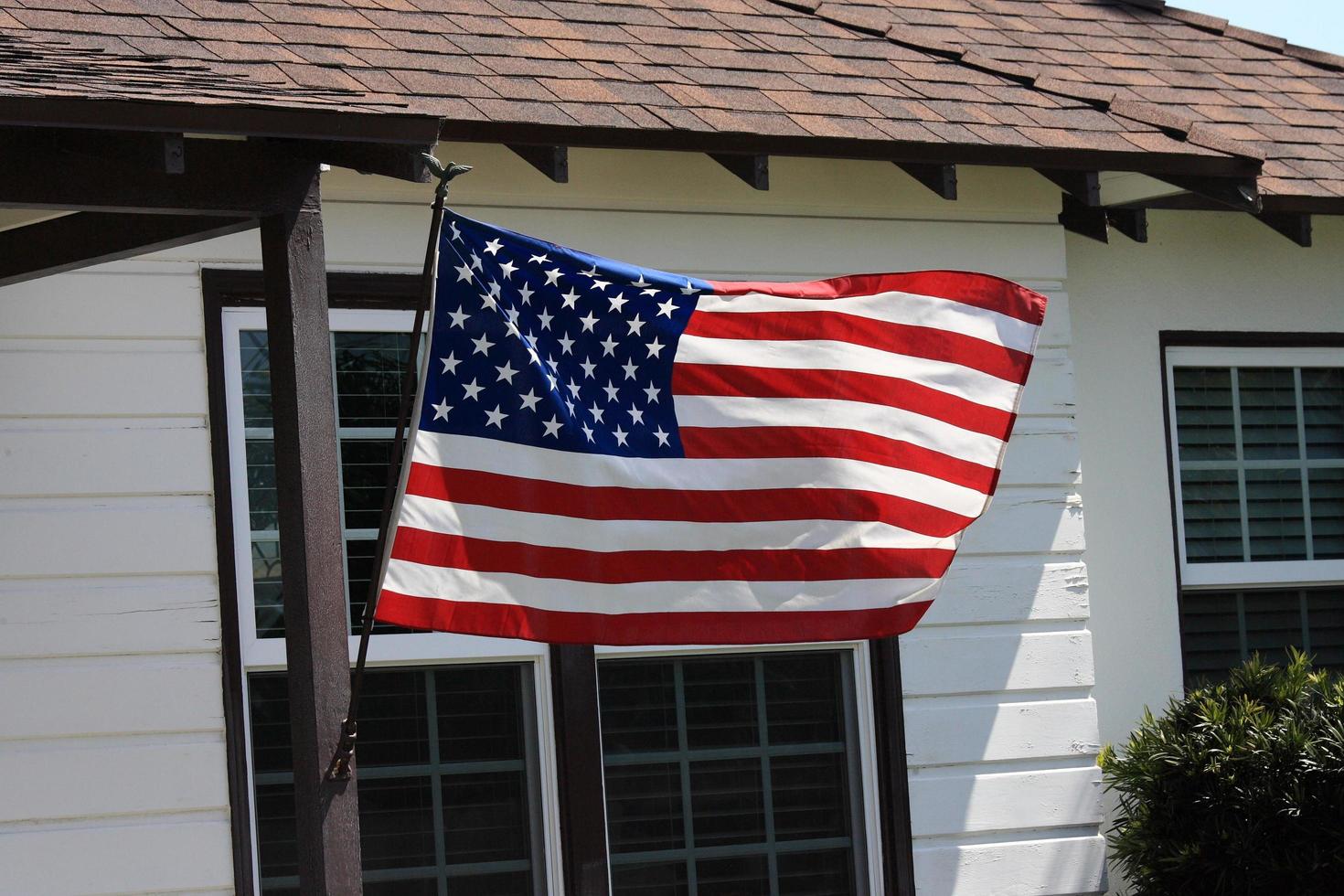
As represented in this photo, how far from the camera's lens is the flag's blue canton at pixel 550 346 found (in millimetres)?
4348

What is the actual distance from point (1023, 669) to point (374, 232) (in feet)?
8.99

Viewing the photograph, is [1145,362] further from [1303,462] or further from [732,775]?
[732,775]

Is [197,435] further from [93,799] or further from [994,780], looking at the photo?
[994,780]

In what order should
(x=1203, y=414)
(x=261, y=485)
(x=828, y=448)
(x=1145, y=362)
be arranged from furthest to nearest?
(x=1203, y=414), (x=1145, y=362), (x=261, y=485), (x=828, y=448)

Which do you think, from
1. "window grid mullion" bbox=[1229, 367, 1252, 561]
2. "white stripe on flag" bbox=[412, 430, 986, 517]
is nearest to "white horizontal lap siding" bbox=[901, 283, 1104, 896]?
"window grid mullion" bbox=[1229, 367, 1252, 561]

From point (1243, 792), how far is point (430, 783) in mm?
2648

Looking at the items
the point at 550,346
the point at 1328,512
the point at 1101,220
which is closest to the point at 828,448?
the point at 550,346

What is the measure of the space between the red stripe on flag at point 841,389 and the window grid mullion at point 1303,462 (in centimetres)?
241

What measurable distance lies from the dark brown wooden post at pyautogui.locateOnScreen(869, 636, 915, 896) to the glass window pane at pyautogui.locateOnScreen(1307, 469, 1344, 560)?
206 cm

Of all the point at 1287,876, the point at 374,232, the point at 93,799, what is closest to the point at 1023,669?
the point at 1287,876

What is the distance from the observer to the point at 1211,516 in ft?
23.2

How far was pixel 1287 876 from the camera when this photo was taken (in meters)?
5.78

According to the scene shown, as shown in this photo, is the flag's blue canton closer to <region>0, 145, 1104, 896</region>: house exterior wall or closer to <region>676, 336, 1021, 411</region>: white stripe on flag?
<region>676, 336, 1021, 411</region>: white stripe on flag

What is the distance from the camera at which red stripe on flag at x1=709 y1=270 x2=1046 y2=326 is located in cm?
505
